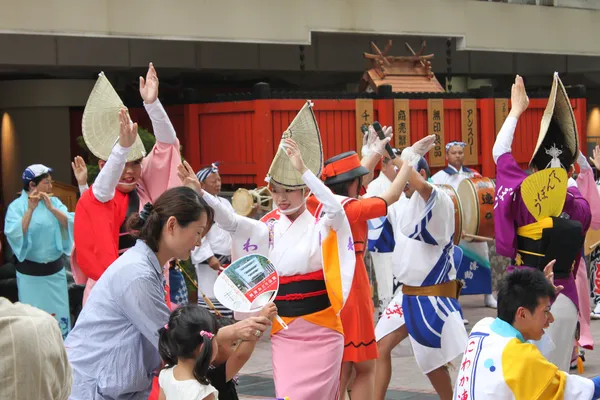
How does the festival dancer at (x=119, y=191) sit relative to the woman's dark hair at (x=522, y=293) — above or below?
above

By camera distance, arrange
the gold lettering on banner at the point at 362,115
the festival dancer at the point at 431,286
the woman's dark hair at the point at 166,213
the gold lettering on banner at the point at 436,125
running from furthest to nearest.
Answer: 1. the gold lettering on banner at the point at 436,125
2. the gold lettering on banner at the point at 362,115
3. the festival dancer at the point at 431,286
4. the woman's dark hair at the point at 166,213

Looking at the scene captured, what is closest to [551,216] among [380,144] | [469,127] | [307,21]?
[380,144]

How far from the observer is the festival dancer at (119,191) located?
201 inches

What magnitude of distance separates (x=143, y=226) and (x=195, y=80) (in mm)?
11311

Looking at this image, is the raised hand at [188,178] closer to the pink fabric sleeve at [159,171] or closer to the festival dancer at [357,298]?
the pink fabric sleeve at [159,171]

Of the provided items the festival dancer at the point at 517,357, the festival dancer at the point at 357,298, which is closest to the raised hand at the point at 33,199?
the festival dancer at the point at 357,298

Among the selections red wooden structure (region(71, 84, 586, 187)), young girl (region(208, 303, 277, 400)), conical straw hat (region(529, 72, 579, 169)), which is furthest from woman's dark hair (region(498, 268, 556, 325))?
red wooden structure (region(71, 84, 586, 187))

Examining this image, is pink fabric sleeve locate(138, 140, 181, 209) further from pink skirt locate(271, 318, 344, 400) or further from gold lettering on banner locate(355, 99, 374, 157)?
gold lettering on banner locate(355, 99, 374, 157)

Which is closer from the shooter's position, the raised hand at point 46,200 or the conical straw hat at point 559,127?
the conical straw hat at point 559,127

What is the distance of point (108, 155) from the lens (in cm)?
526

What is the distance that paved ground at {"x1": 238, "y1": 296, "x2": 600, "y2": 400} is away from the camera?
21.7 ft

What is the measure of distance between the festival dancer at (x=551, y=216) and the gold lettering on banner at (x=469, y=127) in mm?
6697

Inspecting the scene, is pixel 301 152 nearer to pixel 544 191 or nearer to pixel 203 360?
pixel 544 191

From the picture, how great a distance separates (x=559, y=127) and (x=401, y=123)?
234 inches
